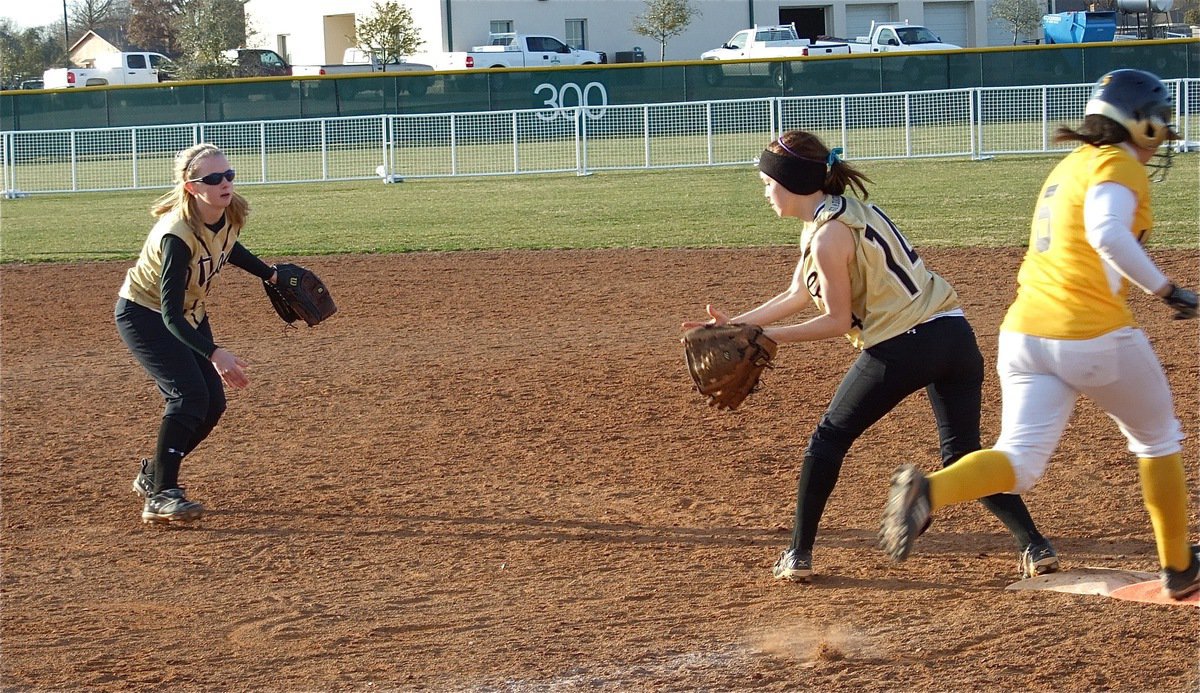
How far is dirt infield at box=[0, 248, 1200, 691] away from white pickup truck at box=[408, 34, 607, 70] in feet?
111

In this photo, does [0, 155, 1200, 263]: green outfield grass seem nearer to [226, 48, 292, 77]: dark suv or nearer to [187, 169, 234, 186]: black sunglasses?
[187, 169, 234, 186]: black sunglasses

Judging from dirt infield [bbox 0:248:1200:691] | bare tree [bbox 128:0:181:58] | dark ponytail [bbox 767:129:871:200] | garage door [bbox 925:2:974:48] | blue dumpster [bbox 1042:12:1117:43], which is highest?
bare tree [bbox 128:0:181:58]

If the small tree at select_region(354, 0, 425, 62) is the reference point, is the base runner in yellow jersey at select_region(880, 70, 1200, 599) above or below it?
below

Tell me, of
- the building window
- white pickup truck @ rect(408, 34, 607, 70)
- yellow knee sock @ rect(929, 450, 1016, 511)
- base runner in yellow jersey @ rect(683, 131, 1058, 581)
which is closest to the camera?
yellow knee sock @ rect(929, 450, 1016, 511)

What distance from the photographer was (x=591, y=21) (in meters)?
48.9

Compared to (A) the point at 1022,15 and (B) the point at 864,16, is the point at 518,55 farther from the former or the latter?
(A) the point at 1022,15

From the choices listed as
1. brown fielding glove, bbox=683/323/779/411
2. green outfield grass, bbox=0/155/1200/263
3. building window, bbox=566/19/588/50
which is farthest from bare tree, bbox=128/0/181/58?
brown fielding glove, bbox=683/323/779/411

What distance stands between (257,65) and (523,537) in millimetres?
43538

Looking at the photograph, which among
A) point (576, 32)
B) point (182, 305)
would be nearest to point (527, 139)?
point (182, 305)

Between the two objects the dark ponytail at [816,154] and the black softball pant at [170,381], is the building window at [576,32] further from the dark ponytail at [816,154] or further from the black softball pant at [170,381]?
the dark ponytail at [816,154]

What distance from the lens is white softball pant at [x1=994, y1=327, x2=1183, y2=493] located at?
3.83 m

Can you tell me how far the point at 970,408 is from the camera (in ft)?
15.2

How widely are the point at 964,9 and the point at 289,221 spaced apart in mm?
42313

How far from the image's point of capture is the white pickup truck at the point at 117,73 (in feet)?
140
